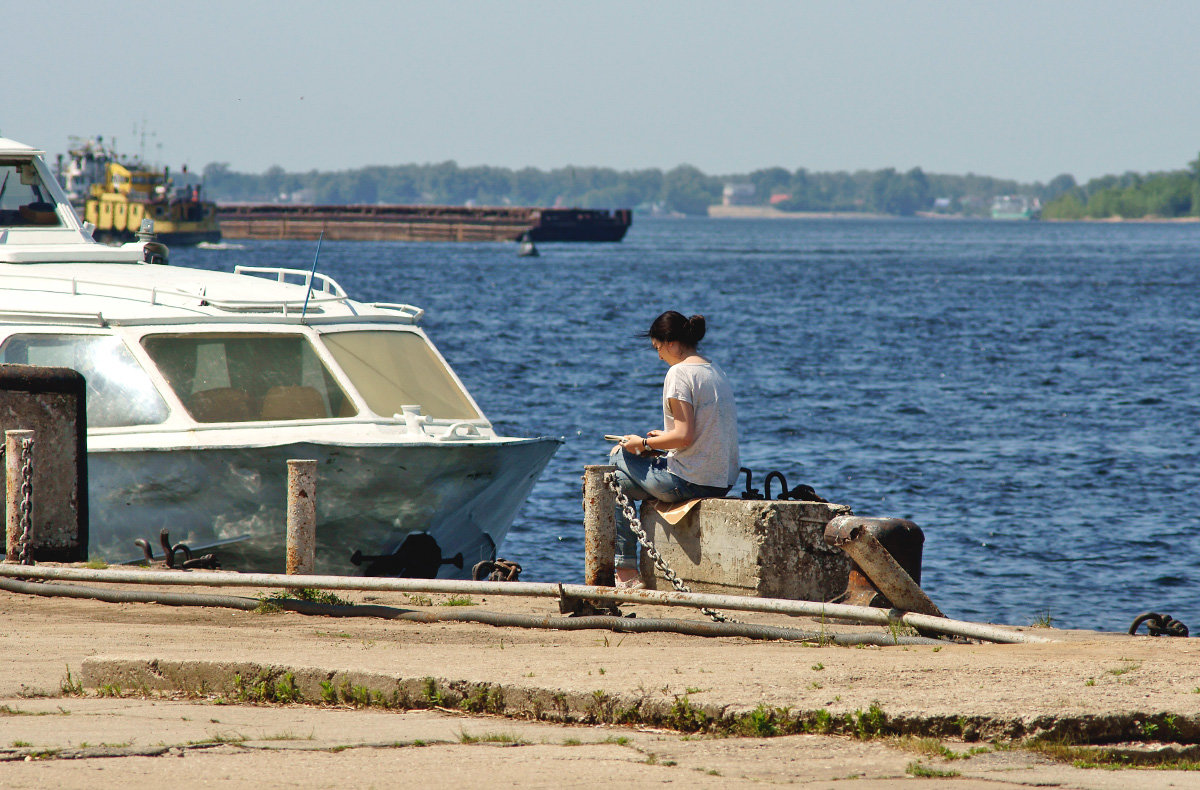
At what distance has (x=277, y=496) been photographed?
10445 mm

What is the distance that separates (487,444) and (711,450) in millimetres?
2336

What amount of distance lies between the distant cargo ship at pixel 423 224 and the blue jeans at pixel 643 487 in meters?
135

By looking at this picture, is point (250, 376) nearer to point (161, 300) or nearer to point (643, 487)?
point (161, 300)

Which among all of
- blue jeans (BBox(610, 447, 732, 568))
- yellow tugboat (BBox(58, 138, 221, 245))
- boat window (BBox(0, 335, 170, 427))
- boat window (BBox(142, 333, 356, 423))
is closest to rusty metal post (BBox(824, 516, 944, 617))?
blue jeans (BBox(610, 447, 732, 568))

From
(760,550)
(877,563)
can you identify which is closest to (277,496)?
(760,550)

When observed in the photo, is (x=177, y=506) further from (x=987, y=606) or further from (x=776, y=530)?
(x=987, y=606)

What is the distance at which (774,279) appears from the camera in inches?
3332

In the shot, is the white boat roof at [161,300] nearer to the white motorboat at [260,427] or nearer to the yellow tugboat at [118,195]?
the white motorboat at [260,427]

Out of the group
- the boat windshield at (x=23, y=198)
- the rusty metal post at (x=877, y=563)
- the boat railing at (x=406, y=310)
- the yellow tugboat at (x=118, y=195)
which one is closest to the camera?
the rusty metal post at (x=877, y=563)

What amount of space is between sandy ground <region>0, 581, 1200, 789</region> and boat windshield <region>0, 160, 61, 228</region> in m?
7.07

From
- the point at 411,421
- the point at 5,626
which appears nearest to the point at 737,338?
the point at 411,421

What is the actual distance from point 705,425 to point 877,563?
1.28 meters

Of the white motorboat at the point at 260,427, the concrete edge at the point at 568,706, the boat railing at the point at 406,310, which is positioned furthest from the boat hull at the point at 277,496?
the concrete edge at the point at 568,706

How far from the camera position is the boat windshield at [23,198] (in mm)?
13547
